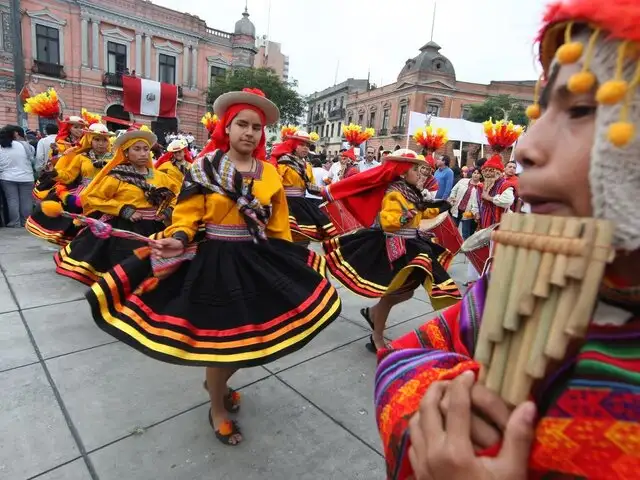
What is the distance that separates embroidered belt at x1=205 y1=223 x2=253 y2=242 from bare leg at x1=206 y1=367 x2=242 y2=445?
78cm

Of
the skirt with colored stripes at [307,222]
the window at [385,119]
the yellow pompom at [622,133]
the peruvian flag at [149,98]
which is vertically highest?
the window at [385,119]

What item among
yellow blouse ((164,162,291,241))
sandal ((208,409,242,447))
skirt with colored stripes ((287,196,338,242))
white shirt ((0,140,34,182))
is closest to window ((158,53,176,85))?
white shirt ((0,140,34,182))

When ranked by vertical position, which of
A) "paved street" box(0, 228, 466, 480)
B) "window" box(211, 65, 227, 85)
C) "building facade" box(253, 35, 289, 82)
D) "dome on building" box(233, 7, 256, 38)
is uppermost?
"building facade" box(253, 35, 289, 82)

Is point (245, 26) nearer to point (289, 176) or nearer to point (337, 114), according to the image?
point (337, 114)

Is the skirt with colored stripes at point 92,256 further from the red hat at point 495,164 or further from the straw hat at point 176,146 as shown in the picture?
the red hat at point 495,164

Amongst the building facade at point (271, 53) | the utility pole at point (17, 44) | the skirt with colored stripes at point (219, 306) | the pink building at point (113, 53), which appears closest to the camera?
the skirt with colored stripes at point (219, 306)

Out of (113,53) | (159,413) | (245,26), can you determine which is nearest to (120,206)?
(159,413)

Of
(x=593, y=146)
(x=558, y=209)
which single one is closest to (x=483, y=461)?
(x=558, y=209)

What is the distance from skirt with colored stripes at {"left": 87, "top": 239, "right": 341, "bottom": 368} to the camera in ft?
6.96

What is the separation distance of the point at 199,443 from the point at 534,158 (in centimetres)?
Answer: 239

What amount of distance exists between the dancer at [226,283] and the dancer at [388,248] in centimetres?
96

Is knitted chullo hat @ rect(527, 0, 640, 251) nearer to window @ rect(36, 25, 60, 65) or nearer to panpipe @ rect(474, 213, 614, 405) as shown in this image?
panpipe @ rect(474, 213, 614, 405)

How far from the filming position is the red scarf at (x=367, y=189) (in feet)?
12.8

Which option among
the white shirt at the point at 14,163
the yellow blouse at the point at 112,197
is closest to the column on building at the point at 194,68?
the white shirt at the point at 14,163
